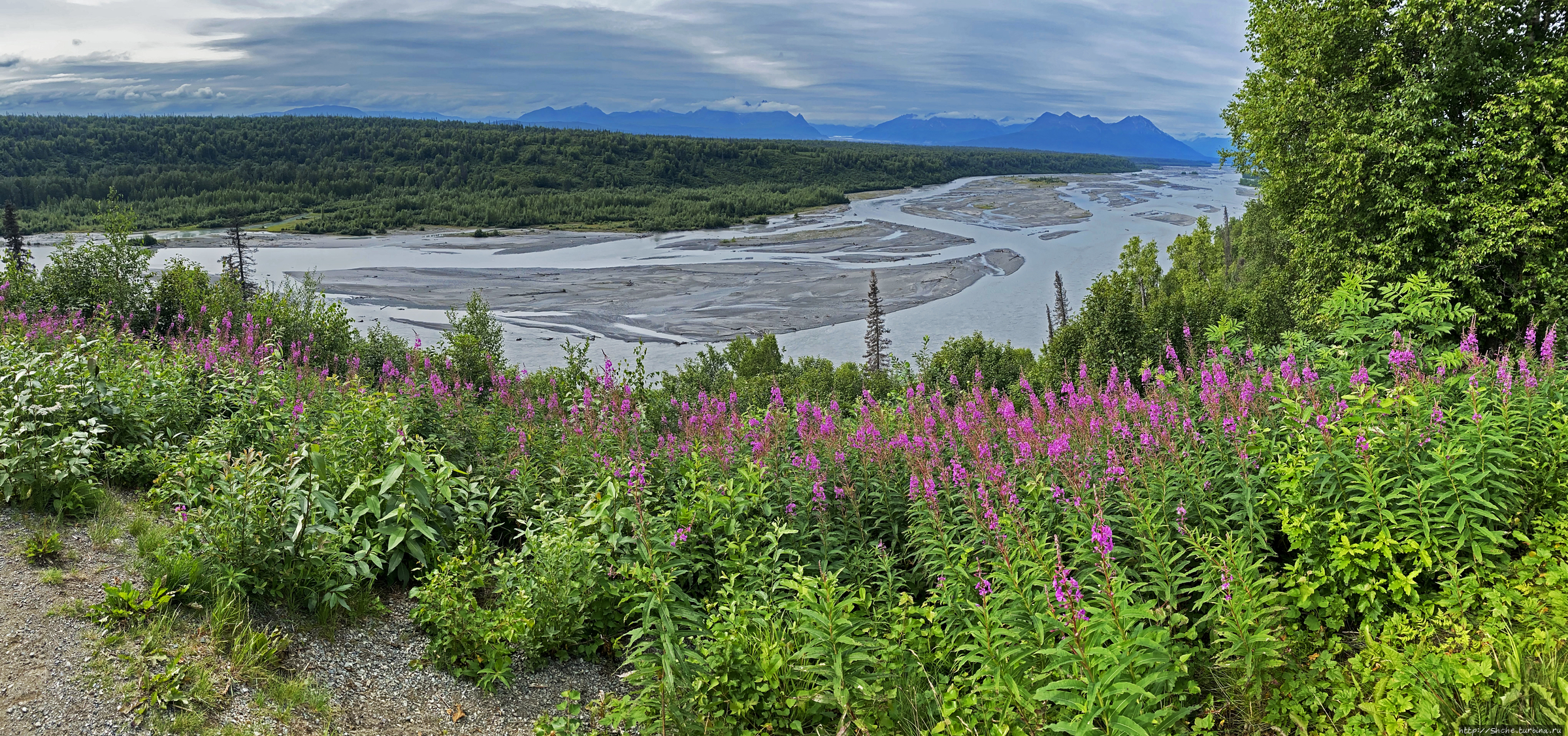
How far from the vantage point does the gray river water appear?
139ft

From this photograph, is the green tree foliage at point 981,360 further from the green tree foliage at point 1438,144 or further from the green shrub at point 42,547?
the green shrub at point 42,547

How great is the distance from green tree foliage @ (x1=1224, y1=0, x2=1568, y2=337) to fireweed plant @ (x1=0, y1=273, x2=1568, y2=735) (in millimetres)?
13206

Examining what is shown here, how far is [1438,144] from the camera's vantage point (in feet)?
54.4

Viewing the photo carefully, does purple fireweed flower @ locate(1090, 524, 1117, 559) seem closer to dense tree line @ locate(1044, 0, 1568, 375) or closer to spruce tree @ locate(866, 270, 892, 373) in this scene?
dense tree line @ locate(1044, 0, 1568, 375)

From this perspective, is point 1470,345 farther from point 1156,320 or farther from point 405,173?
point 405,173

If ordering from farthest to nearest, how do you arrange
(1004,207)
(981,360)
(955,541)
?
(1004,207) < (981,360) < (955,541)

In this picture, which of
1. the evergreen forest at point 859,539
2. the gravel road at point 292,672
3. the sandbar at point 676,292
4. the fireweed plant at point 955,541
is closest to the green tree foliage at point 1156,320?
the evergreen forest at point 859,539

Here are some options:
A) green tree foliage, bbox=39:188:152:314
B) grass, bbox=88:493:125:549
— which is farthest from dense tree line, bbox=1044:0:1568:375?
green tree foliage, bbox=39:188:152:314

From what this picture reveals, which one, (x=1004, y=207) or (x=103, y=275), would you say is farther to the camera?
(x=1004, y=207)

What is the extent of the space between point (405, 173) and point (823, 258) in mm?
90765

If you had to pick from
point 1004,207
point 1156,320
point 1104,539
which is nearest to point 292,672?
point 1104,539

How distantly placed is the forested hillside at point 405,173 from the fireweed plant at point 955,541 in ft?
289

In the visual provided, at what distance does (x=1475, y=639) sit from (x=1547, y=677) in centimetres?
43

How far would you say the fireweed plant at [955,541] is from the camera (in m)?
3.31
